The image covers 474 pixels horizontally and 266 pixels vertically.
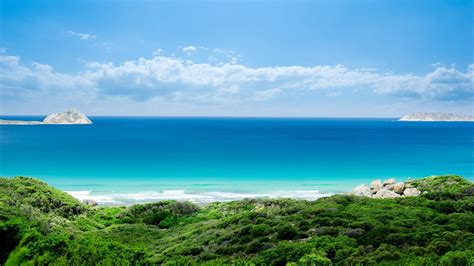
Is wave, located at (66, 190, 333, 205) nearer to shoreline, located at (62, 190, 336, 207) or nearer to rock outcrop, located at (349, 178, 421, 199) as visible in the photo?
shoreline, located at (62, 190, 336, 207)

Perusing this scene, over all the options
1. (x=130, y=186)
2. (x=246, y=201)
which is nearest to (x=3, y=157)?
(x=130, y=186)

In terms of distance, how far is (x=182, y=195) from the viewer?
145 feet

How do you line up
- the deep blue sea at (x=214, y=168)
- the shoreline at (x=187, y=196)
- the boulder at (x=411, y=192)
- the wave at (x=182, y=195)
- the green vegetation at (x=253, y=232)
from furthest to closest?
1. the deep blue sea at (x=214, y=168)
2. the wave at (x=182, y=195)
3. the shoreline at (x=187, y=196)
4. the boulder at (x=411, y=192)
5. the green vegetation at (x=253, y=232)

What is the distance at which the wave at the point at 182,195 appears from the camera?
41422 millimetres

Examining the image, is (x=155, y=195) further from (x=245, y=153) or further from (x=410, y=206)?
(x=245, y=153)

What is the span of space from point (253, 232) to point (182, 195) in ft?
90.7

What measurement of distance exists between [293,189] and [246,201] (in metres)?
19.6

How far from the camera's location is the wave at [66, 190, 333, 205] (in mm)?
41422

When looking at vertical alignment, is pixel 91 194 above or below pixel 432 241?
below

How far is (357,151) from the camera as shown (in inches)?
3467

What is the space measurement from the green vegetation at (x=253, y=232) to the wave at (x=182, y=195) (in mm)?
13800

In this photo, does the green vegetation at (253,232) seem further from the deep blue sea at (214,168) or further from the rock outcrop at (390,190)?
the deep blue sea at (214,168)

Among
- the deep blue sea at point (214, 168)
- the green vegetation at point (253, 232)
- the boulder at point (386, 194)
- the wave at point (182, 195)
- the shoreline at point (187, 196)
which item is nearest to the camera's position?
the green vegetation at point (253, 232)

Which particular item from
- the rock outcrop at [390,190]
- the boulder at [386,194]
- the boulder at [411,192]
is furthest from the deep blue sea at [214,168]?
the boulder at [411,192]
